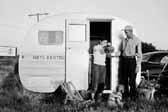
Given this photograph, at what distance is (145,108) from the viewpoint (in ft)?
20.4

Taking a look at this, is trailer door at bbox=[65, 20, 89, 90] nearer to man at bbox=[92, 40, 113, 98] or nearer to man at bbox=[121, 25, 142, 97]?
man at bbox=[92, 40, 113, 98]

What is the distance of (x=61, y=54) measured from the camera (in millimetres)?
7359

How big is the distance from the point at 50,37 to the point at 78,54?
0.99m

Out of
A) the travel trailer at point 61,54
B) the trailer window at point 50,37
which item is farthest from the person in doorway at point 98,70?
the trailer window at point 50,37

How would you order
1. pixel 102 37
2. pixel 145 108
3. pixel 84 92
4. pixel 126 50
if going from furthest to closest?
1. pixel 102 37
2. pixel 84 92
3. pixel 126 50
4. pixel 145 108

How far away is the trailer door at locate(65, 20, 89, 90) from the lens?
7.32 metres

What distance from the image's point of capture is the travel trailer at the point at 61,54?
7.33 m

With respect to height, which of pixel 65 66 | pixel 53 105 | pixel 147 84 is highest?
pixel 65 66

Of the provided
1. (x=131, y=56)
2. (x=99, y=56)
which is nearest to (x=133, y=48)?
(x=131, y=56)

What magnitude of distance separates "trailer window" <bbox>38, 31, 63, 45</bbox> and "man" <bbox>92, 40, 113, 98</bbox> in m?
1.12

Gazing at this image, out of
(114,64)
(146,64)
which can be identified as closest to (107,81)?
(114,64)

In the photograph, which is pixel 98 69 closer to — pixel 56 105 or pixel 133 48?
pixel 133 48

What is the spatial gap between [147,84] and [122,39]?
1514 millimetres

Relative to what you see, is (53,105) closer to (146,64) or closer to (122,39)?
(122,39)
